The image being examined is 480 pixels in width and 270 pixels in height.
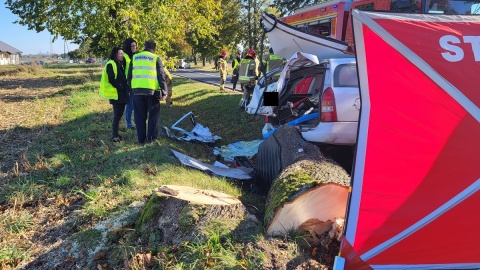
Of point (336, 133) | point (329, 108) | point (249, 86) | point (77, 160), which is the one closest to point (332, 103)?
point (329, 108)

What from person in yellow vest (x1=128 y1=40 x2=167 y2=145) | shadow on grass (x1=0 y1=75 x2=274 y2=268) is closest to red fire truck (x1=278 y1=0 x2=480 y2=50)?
person in yellow vest (x1=128 y1=40 x2=167 y2=145)

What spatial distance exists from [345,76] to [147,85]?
9.81 ft

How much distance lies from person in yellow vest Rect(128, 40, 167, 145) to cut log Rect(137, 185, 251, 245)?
112 inches

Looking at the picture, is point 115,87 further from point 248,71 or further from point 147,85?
point 248,71

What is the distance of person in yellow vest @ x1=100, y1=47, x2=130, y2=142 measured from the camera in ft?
21.1

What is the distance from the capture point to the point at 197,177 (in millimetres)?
4660

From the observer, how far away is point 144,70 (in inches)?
231

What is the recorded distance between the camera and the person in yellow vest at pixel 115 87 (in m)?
6.44

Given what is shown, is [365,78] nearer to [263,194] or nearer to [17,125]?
[263,194]

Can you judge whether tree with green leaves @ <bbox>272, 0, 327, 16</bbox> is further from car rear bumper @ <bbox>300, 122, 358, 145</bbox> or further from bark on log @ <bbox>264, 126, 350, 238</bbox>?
bark on log @ <bbox>264, 126, 350, 238</bbox>

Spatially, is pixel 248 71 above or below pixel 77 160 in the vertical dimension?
above

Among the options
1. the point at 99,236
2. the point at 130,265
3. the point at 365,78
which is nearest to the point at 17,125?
the point at 99,236

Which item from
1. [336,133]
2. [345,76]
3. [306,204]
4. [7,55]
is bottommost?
Answer: [306,204]

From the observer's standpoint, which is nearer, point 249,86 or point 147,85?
point 147,85
